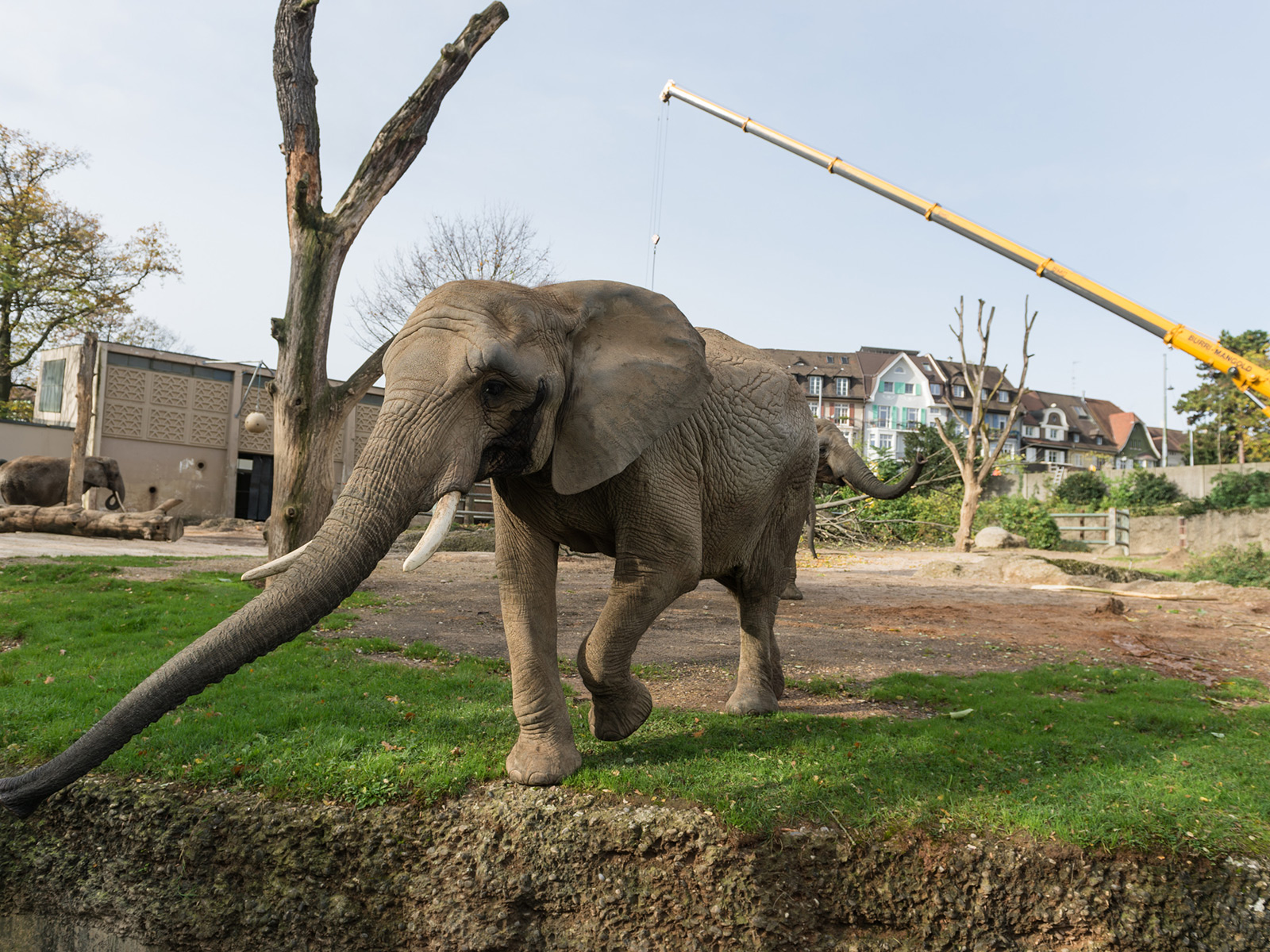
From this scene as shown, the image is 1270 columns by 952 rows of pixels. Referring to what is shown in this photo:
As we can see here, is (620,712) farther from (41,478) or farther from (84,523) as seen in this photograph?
(41,478)

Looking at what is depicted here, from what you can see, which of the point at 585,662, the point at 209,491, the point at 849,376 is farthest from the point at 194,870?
the point at 849,376

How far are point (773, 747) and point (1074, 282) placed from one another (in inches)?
697

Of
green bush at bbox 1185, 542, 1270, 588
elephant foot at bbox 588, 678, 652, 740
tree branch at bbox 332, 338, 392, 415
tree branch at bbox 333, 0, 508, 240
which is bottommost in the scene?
elephant foot at bbox 588, 678, 652, 740

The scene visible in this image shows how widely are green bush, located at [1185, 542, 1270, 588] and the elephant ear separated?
1603 cm

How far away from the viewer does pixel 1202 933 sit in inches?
122

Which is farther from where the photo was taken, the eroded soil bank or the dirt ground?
the dirt ground

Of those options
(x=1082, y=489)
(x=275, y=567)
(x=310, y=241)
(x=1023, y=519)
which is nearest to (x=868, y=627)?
(x=310, y=241)

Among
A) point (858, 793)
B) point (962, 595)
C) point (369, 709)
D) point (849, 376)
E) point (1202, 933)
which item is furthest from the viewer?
point (849, 376)

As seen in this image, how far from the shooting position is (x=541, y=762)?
3648 millimetres

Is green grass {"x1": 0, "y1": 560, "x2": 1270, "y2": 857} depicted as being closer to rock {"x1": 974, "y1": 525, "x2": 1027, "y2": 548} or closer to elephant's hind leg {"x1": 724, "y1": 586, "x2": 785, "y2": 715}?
elephant's hind leg {"x1": 724, "y1": 586, "x2": 785, "y2": 715}

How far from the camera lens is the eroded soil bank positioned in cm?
319

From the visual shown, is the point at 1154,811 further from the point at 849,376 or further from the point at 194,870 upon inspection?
the point at 849,376

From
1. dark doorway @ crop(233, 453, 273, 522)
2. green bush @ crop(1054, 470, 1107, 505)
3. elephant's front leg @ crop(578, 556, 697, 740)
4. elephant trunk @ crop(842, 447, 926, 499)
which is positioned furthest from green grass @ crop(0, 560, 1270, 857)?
green bush @ crop(1054, 470, 1107, 505)

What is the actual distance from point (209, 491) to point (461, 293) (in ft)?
96.0
